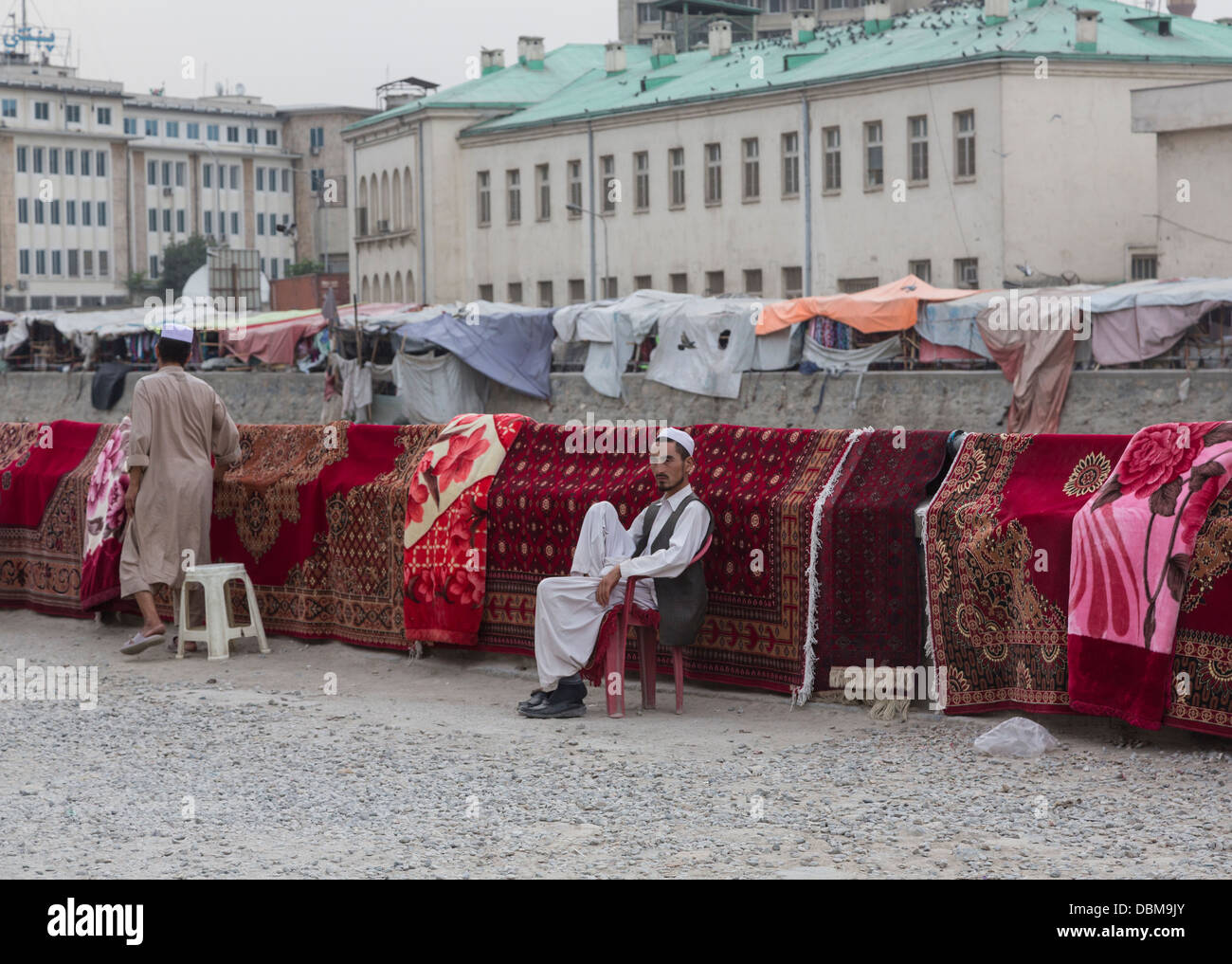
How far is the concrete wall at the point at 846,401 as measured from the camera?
28.6 m

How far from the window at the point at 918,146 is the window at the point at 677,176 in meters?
9.32

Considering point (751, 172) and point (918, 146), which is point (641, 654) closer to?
point (918, 146)

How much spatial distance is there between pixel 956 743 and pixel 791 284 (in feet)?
139

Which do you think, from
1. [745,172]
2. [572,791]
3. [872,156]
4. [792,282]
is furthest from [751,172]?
[572,791]

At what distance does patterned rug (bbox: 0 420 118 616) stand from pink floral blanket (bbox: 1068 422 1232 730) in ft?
22.9

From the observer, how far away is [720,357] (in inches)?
1464

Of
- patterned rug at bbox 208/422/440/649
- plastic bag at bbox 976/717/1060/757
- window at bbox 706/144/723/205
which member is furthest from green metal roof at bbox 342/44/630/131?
plastic bag at bbox 976/717/1060/757

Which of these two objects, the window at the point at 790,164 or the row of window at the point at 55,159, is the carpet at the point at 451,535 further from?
the row of window at the point at 55,159

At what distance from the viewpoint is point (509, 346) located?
41.3 meters

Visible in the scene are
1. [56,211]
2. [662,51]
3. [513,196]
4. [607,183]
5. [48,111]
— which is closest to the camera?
[607,183]

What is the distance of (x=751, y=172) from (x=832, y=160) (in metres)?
3.31

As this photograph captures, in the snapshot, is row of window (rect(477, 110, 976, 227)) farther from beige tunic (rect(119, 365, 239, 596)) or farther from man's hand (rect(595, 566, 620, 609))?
man's hand (rect(595, 566, 620, 609))

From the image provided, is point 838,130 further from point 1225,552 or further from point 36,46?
point 36,46

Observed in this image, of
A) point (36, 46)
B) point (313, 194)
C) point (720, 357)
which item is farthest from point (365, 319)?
point (313, 194)
